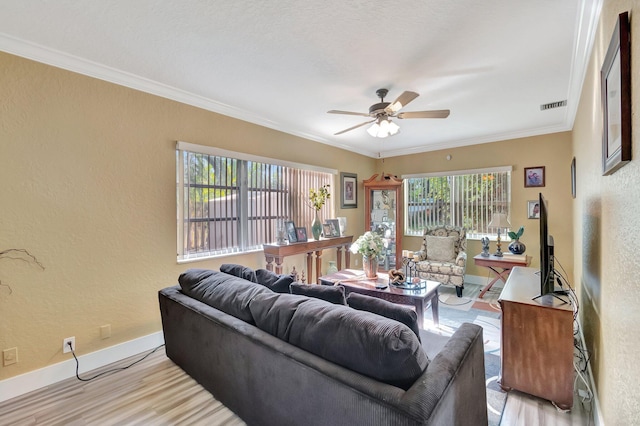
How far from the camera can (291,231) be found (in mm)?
4102

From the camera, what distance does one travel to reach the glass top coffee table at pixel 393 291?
2688mm

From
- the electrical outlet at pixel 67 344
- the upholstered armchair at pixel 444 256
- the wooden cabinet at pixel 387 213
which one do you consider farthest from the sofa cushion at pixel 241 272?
the wooden cabinet at pixel 387 213

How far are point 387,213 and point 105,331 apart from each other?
4460 millimetres

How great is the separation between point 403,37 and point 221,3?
1.23 meters

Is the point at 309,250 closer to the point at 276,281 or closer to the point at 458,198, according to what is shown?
the point at 276,281

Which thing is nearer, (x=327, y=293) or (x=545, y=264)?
(x=327, y=293)

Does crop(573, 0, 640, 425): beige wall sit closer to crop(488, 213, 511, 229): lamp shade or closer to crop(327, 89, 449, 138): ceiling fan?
crop(327, 89, 449, 138): ceiling fan

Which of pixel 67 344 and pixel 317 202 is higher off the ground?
pixel 317 202

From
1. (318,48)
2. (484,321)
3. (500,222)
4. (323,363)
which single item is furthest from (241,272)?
(500,222)

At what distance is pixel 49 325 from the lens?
2.28m

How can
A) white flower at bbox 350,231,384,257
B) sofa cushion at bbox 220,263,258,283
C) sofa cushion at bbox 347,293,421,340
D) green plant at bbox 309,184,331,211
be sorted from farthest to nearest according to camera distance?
green plant at bbox 309,184,331,211 → white flower at bbox 350,231,384,257 → sofa cushion at bbox 220,263,258,283 → sofa cushion at bbox 347,293,421,340

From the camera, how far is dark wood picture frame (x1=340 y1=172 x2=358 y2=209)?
5418 millimetres

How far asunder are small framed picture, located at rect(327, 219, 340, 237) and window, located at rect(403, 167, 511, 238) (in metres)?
1.77

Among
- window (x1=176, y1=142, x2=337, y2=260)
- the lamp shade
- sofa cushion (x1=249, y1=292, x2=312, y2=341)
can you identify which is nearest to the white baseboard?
window (x1=176, y1=142, x2=337, y2=260)
